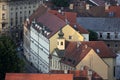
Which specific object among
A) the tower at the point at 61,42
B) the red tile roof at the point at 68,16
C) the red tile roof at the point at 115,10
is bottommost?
the tower at the point at 61,42

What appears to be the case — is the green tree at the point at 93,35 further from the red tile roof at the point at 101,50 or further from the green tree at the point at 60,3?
the green tree at the point at 60,3

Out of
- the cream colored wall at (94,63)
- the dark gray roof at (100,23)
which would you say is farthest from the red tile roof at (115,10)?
the cream colored wall at (94,63)

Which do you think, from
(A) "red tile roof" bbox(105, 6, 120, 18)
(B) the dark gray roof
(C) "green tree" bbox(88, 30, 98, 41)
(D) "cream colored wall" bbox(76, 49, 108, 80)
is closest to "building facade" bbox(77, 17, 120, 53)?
(B) the dark gray roof

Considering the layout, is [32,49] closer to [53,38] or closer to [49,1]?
[53,38]

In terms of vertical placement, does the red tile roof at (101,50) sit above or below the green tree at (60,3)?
below

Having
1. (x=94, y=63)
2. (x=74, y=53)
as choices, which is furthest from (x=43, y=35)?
(x=94, y=63)

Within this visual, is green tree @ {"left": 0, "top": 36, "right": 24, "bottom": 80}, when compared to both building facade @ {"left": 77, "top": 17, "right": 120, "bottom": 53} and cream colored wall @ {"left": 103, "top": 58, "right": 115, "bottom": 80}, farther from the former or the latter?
building facade @ {"left": 77, "top": 17, "right": 120, "bottom": 53}
